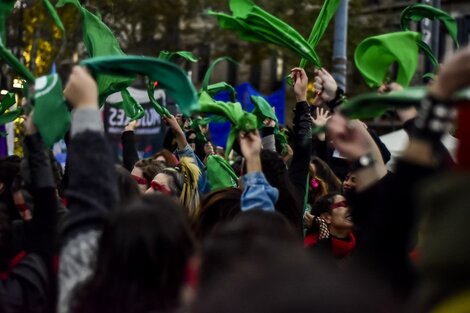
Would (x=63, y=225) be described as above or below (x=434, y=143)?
below

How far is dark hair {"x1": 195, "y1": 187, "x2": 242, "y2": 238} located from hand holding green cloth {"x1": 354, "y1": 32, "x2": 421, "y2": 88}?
792 mm

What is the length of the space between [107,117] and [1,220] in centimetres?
1171

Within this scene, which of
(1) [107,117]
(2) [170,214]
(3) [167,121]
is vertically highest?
(2) [170,214]

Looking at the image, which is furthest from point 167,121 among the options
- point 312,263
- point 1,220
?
point 312,263

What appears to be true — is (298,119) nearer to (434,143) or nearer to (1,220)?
(1,220)

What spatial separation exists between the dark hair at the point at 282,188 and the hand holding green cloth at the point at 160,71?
4.08 feet

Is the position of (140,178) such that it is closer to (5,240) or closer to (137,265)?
(5,240)

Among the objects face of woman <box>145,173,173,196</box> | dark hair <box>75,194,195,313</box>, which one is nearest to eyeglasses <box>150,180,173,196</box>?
face of woman <box>145,173,173,196</box>

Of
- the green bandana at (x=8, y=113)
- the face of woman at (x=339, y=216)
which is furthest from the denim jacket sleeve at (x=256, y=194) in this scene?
the green bandana at (x=8, y=113)

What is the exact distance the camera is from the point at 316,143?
9148 millimetres

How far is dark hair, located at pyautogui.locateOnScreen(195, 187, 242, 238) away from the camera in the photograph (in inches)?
183

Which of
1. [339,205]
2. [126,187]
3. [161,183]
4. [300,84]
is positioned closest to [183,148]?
[161,183]

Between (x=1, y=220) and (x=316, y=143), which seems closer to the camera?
(x=1, y=220)

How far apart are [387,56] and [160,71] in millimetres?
1271
